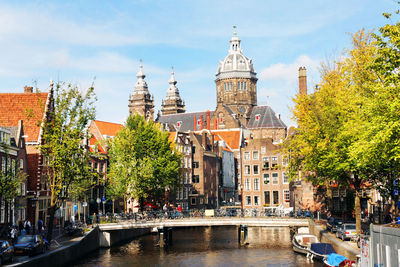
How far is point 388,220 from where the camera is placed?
5284 cm

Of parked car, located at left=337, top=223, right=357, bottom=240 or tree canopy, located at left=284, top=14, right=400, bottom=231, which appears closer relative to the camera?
tree canopy, located at left=284, top=14, right=400, bottom=231

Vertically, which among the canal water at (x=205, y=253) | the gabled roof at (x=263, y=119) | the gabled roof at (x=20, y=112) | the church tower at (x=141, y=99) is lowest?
the canal water at (x=205, y=253)

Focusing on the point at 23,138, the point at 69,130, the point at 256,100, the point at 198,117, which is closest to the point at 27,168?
the point at 23,138

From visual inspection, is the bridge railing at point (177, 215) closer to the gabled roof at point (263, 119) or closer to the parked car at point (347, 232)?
the parked car at point (347, 232)

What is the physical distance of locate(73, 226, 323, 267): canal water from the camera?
156 feet

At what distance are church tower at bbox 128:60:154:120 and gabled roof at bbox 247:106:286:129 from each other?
3912cm

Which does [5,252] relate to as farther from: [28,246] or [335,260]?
[335,260]

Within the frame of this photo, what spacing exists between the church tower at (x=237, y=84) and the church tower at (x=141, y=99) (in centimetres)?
2535

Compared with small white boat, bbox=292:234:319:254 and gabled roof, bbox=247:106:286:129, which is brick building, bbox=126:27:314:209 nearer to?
gabled roof, bbox=247:106:286:129

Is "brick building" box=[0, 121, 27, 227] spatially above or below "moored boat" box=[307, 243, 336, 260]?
above

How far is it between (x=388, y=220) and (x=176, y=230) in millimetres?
37593

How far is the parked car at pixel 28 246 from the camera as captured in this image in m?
37.8

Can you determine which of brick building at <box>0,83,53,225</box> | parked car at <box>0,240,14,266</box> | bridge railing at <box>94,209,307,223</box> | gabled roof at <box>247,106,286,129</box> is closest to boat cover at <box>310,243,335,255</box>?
bridge railing at <box>94,209,307,223</box>

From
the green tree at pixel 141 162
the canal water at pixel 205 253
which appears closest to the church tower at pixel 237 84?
the green tree at pixel 141 162
